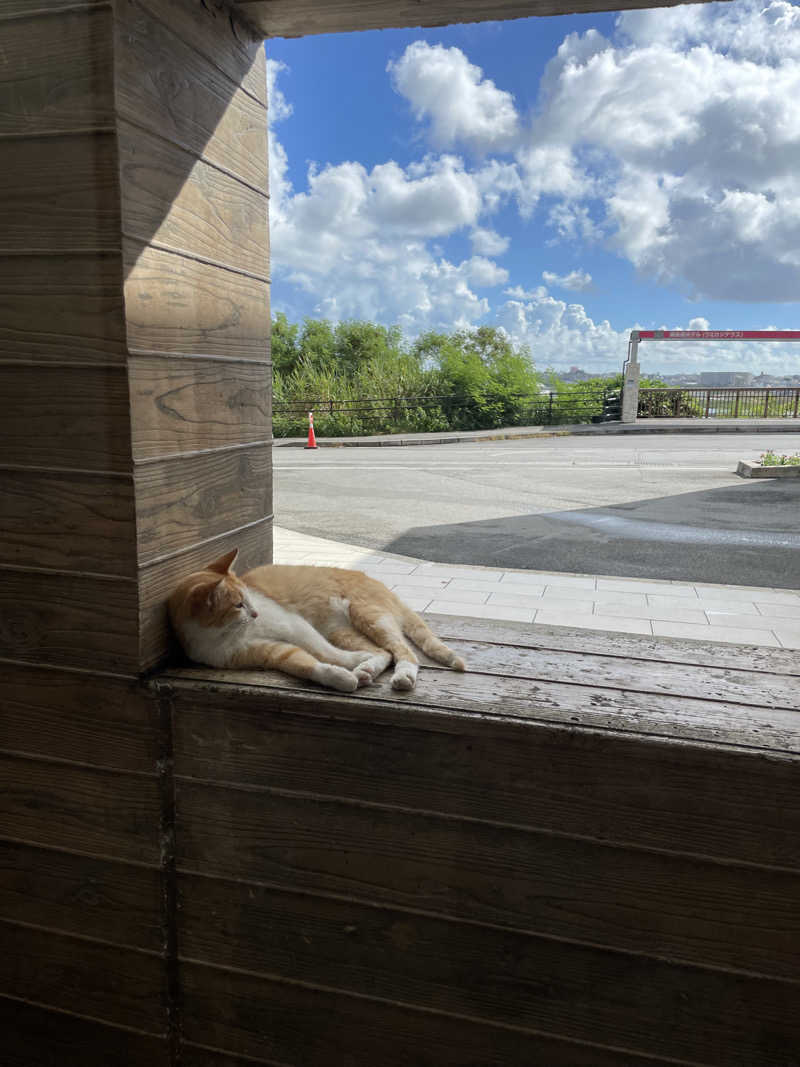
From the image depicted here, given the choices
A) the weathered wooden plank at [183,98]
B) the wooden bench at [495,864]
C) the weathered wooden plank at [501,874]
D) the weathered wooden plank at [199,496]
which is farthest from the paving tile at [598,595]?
the weathered wooden plank at [183,98]

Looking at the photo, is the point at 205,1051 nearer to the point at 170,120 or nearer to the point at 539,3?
the point at 170,120

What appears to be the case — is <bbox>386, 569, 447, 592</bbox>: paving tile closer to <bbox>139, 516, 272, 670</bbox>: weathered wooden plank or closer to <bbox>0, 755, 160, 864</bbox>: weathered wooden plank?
<bbox>139, 516, 272, 670</bbox>: weathered wooden plank

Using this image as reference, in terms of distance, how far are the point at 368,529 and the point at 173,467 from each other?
4.75 metres

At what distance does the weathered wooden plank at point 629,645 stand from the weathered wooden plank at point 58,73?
3.78 ft

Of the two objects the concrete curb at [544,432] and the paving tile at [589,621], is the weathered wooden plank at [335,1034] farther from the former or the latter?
the concrete curb at [544,432]

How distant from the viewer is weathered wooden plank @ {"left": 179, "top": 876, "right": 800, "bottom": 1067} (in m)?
1.12

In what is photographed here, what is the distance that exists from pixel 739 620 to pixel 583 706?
2.64 meters

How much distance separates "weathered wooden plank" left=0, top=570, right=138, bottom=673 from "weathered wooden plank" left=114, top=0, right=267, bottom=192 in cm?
79

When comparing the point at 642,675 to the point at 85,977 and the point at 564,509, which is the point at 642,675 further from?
the point at 564,509

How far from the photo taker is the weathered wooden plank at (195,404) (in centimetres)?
123

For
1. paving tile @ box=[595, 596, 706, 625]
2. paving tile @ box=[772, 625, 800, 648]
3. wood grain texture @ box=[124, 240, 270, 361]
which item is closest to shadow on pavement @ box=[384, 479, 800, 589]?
paving tile @ box=[595, 596, 706, 625]

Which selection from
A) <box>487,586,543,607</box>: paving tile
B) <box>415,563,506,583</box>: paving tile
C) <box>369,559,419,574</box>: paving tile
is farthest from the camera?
<box>369,559,419,574</box>: paving tile

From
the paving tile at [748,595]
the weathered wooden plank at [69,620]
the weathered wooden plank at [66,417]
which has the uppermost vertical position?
the weathered wooden plank at [66,417]

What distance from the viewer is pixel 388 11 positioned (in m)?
1.33
